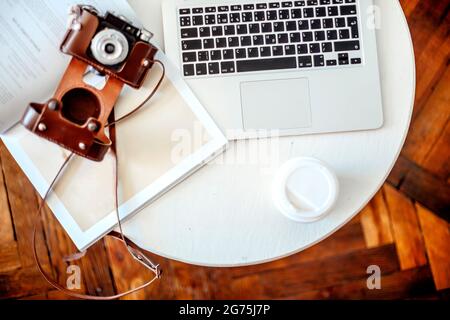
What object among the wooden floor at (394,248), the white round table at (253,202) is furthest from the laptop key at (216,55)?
the wooden floor at (394,248)

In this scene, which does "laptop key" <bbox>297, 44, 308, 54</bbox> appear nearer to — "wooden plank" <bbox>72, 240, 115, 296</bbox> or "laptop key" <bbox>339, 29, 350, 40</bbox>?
"laptop key" <bbox>339, 29, 350, 40</bbox>

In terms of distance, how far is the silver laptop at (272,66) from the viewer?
69 cm

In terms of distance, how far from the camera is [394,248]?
3.52 feet

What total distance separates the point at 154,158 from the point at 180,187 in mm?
54

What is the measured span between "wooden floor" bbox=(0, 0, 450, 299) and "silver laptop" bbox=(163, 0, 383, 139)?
42 cm

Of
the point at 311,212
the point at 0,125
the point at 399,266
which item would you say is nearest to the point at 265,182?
the point at 311,212

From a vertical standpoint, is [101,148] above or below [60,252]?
above

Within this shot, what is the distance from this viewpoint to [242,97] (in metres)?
0.69

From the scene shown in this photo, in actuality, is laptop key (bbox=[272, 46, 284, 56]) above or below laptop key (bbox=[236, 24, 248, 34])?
below

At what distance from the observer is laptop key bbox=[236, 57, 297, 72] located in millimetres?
697

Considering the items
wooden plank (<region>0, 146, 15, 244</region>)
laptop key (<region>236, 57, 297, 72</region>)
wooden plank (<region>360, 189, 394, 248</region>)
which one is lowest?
wooden plank (<region>360, 189, 394, 248</region>)

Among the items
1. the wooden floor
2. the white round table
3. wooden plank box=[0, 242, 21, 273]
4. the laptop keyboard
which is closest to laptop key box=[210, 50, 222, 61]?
the laptop keyboard

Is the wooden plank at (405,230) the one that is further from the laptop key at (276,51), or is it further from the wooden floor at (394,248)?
the laptop key at (276,51)
